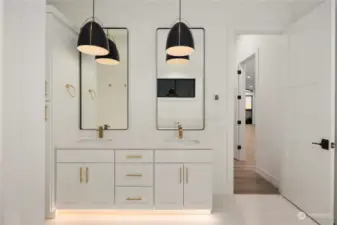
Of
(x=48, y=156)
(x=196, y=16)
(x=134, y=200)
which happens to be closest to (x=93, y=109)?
(x=48, y=156)

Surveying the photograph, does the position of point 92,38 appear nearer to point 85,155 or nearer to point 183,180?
point 85,155

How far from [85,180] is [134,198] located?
0.59 metres

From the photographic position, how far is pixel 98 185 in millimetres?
2729

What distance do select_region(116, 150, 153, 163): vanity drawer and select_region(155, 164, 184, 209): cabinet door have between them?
18cm

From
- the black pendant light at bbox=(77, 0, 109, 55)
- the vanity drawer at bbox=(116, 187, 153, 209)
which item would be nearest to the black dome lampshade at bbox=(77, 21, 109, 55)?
the black pendant light at bbox=(77, 0, 109, 55)

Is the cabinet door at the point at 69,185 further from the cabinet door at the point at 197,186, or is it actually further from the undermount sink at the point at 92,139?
the cabinet door at the point at 197,186

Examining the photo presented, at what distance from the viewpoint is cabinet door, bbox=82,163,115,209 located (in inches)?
107

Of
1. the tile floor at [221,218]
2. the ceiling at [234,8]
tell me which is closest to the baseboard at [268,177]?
the tile floor at [221,218]

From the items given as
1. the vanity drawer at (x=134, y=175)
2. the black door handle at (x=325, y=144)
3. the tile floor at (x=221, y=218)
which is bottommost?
the tile floor at (x=221, y=218)

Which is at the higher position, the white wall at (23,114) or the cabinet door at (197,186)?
the white wall at (23,114)

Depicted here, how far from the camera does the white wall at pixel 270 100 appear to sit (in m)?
3.73

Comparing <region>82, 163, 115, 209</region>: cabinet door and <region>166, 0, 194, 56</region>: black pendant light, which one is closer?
<region>166, 0, 194, 56</region>: black pendant light

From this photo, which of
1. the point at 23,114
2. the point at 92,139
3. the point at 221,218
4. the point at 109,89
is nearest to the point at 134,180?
the point at 92,139

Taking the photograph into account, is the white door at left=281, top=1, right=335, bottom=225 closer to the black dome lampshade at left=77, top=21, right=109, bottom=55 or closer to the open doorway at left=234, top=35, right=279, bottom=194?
the open doorway at left=234, top=35, right=279, bottom=194
